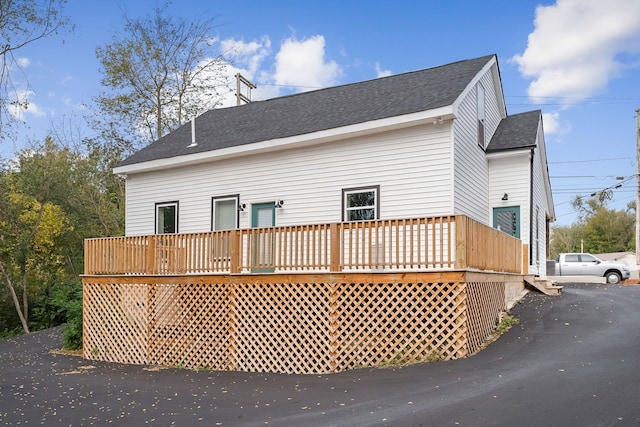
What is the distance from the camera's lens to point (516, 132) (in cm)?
1562

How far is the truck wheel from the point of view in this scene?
24094mm

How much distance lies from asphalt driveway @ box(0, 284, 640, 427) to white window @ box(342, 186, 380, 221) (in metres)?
3.74

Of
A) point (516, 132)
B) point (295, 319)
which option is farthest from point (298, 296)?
point (516, 132)

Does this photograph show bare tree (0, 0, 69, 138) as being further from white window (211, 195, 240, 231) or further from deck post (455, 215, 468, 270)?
deck post (455, 215, 468, 270)

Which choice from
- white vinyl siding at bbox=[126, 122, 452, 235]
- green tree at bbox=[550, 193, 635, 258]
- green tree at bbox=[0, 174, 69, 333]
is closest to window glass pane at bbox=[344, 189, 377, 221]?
white vinyl siding at bbox=[126, 122, 452, 235]

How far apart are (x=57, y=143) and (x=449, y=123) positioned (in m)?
21.5

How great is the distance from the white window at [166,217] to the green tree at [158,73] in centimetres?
1144

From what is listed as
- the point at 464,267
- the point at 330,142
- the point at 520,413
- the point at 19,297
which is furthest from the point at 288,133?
the point at 19,297

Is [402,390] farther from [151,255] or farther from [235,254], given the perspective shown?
[151,255]

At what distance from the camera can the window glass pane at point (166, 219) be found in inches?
627

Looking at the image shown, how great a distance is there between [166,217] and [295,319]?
6994 millimetres

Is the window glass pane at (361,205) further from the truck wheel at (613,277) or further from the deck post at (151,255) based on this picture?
the truck wheel at (613,277)

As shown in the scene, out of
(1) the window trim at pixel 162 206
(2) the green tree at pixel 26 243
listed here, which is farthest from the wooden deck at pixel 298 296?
(2) the green tree at pixel 26 243

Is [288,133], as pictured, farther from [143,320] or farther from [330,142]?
[143,320]
